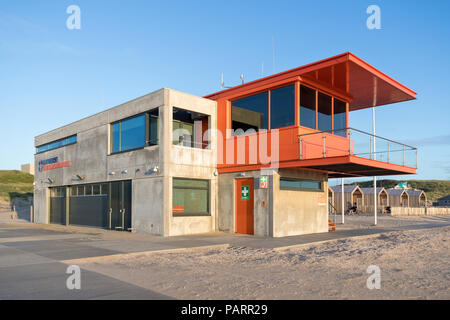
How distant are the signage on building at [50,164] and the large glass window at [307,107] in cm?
1477

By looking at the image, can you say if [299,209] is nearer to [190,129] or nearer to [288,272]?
[190,129]

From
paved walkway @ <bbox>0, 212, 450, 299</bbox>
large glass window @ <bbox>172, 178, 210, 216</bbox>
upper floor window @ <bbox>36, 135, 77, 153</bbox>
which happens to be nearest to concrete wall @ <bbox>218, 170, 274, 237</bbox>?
large glass window @ <bbox>172, 178, 210, 216</bbox>

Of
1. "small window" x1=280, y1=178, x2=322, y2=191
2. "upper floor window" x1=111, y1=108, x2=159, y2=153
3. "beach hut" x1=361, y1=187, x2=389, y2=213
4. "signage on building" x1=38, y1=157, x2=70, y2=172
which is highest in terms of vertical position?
"upper floor window" x1=111, y1=108, x2=159, y2=153

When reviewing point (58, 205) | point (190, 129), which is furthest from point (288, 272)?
point (58, 205)

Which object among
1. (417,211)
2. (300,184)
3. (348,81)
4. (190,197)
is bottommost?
(417,211)

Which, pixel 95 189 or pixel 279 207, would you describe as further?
pixel 95 189

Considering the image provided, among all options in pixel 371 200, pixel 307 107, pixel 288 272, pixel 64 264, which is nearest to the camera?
pixel 288 272

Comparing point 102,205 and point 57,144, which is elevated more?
point 57,144

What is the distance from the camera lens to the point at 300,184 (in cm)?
1669

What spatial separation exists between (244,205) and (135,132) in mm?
6036

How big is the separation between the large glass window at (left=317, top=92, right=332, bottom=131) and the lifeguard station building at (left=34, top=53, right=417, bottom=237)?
8 centimetres

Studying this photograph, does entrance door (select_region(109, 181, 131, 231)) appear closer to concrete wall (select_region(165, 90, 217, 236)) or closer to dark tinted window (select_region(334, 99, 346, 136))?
concrete wall (select_region(165, 90, 217, 236))

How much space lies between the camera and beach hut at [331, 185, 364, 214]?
4575 centimetres
